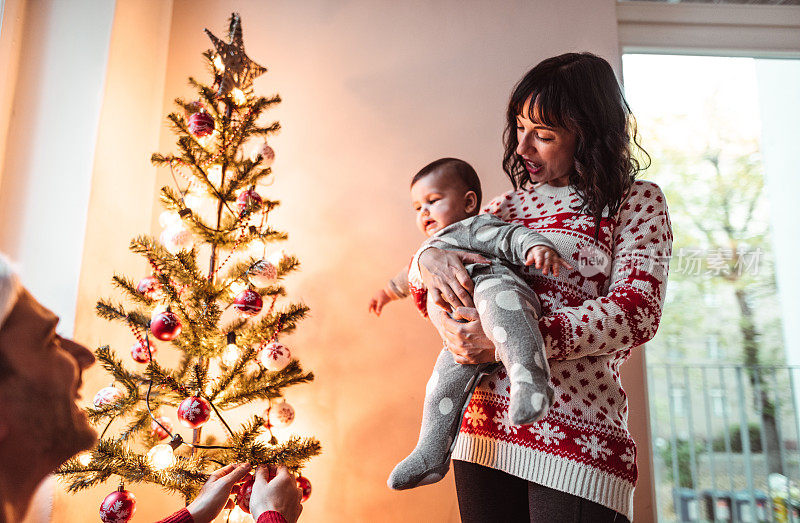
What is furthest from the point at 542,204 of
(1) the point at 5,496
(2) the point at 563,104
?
(1) the point at 5,496

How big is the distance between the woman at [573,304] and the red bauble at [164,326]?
608 mm

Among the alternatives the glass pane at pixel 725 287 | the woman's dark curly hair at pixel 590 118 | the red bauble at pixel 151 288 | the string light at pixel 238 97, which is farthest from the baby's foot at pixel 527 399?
the glass pane at pixel 725 287

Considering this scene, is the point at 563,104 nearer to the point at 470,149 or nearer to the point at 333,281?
the point at 470,149

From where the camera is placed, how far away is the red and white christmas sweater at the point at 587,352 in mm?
917

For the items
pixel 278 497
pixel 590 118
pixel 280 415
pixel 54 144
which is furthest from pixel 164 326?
pixel 590 118

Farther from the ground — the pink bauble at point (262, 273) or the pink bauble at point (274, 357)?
the pink bauble at point (262, 273)

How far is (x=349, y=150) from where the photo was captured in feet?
6.34

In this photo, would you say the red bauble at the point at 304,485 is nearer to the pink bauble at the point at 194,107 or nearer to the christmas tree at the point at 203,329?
the christmas tree at the point at 203,329

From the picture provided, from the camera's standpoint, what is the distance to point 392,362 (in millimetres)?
1781

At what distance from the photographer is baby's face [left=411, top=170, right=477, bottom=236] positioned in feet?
4.24

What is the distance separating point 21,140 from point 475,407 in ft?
5.35

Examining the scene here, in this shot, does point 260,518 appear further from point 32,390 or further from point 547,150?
point 547,150

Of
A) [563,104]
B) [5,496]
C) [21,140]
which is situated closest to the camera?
[5,496]

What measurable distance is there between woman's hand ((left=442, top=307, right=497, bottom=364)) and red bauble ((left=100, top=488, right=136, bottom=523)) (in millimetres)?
817
